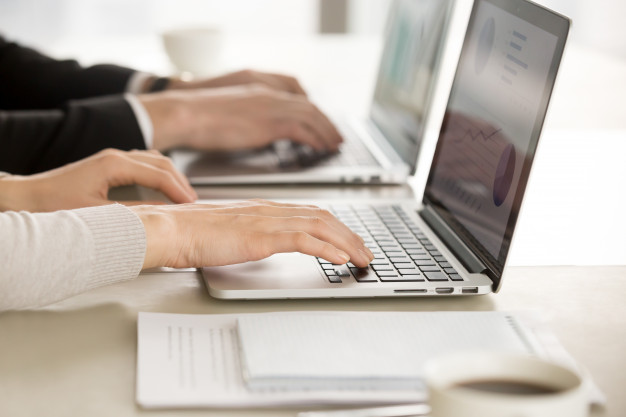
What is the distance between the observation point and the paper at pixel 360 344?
68 centimetres

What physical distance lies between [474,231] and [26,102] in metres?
1.21

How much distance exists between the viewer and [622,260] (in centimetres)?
103

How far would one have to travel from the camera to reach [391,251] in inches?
38.3

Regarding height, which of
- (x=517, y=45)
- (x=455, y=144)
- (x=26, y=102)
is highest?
(x=517, y=45)

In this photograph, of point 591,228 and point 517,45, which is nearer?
point 517,45

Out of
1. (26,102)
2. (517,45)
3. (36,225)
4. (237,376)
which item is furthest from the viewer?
(26,102)

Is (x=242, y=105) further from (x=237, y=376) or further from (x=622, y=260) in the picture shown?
(x=237, y=376)

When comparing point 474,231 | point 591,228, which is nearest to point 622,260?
point 591,228

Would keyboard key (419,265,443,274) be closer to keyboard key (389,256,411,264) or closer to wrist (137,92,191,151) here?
keyboard key (389,256,411,264)

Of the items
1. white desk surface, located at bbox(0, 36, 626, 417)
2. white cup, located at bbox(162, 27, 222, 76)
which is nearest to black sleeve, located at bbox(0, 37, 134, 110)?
white cup, located at bbox(162, 27, 222, 76)

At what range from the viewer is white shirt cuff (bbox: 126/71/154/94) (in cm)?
170

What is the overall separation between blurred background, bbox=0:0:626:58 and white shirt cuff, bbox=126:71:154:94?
2891 millimetres

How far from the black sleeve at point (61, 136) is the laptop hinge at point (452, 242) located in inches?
20.4

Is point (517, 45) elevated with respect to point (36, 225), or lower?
elevated
